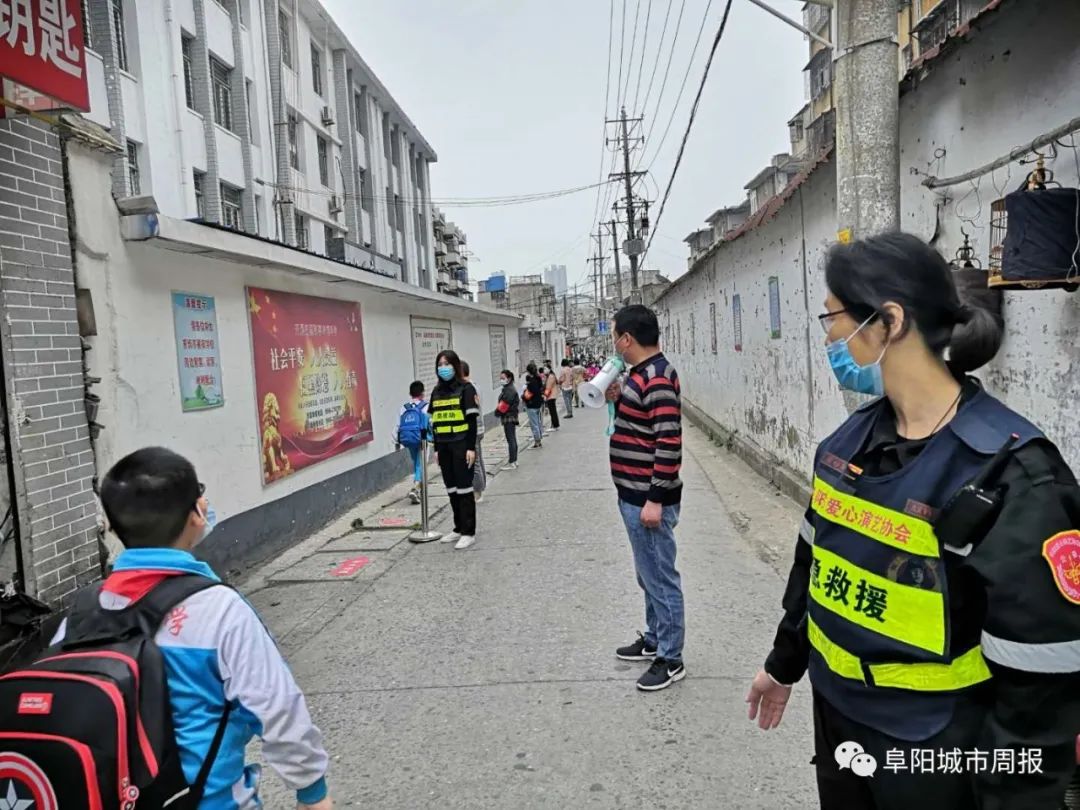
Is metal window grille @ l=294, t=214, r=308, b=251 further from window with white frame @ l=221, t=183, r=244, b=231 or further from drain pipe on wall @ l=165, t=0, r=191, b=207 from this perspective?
drain pipe on wall @ l=165, t=0, r=191, b=207

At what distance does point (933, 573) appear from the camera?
1399 mm

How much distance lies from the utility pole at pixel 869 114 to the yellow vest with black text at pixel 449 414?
364 centimetres

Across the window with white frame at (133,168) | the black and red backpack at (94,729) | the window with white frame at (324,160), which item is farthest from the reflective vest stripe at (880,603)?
the window with white frame at (324,160)

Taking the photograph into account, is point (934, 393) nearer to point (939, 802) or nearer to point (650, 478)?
point (939, 802)

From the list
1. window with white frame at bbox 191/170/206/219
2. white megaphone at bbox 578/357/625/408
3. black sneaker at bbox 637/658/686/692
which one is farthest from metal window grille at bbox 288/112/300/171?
black sneaker at bbox 637/658/686/692

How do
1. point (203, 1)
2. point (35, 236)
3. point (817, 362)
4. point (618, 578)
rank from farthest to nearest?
point (203, 1), point (817, 362), point (618, 578), point (35, 236)

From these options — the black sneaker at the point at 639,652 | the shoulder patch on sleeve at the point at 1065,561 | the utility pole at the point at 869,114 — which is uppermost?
the utility pole at the point at 869,114

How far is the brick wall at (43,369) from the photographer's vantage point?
395cm

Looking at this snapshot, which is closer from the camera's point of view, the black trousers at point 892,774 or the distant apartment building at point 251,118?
the black trousers at point 892,774

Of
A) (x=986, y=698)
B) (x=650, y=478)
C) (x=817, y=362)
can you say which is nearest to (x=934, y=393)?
(x=986, y=698)

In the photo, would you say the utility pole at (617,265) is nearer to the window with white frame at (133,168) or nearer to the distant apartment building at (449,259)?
the distant apartment building at (449,259)

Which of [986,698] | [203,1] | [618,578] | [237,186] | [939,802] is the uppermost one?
[203,1]

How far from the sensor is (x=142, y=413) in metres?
5.07

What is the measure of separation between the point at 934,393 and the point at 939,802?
2.66 ft
